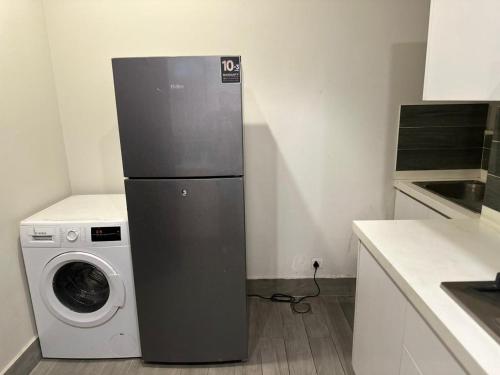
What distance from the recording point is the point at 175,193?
1.74 metres

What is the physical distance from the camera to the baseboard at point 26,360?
5.98 feet

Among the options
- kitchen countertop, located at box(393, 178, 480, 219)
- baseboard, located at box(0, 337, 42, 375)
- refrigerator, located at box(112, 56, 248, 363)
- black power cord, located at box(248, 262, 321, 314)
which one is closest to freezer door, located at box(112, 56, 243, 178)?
refrigerator, located at box(112, 56, 248, 363)

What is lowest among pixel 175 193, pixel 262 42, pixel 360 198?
pixel 360 198

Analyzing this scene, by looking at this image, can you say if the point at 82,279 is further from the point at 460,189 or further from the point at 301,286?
the point at 460,189

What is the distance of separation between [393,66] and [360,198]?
0.92 metres

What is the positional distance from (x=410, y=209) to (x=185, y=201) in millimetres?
1473

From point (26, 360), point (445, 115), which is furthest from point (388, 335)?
point (26, 360)

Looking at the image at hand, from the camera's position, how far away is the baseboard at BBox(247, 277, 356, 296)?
2.63 metres

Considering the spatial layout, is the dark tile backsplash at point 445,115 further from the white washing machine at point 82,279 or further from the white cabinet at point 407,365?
the white washing machine at point 82,279

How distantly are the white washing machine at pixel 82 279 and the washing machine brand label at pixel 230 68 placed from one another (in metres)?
0.92

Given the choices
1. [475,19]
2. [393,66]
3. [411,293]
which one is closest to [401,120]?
[393,66]

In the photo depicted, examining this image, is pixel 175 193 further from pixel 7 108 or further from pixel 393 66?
pixel 393 66

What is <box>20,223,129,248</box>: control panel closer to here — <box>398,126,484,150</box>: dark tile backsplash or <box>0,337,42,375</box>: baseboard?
<box>0,337,42,375</box>: baseboard

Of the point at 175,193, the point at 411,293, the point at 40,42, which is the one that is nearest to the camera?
the point at 411,293
